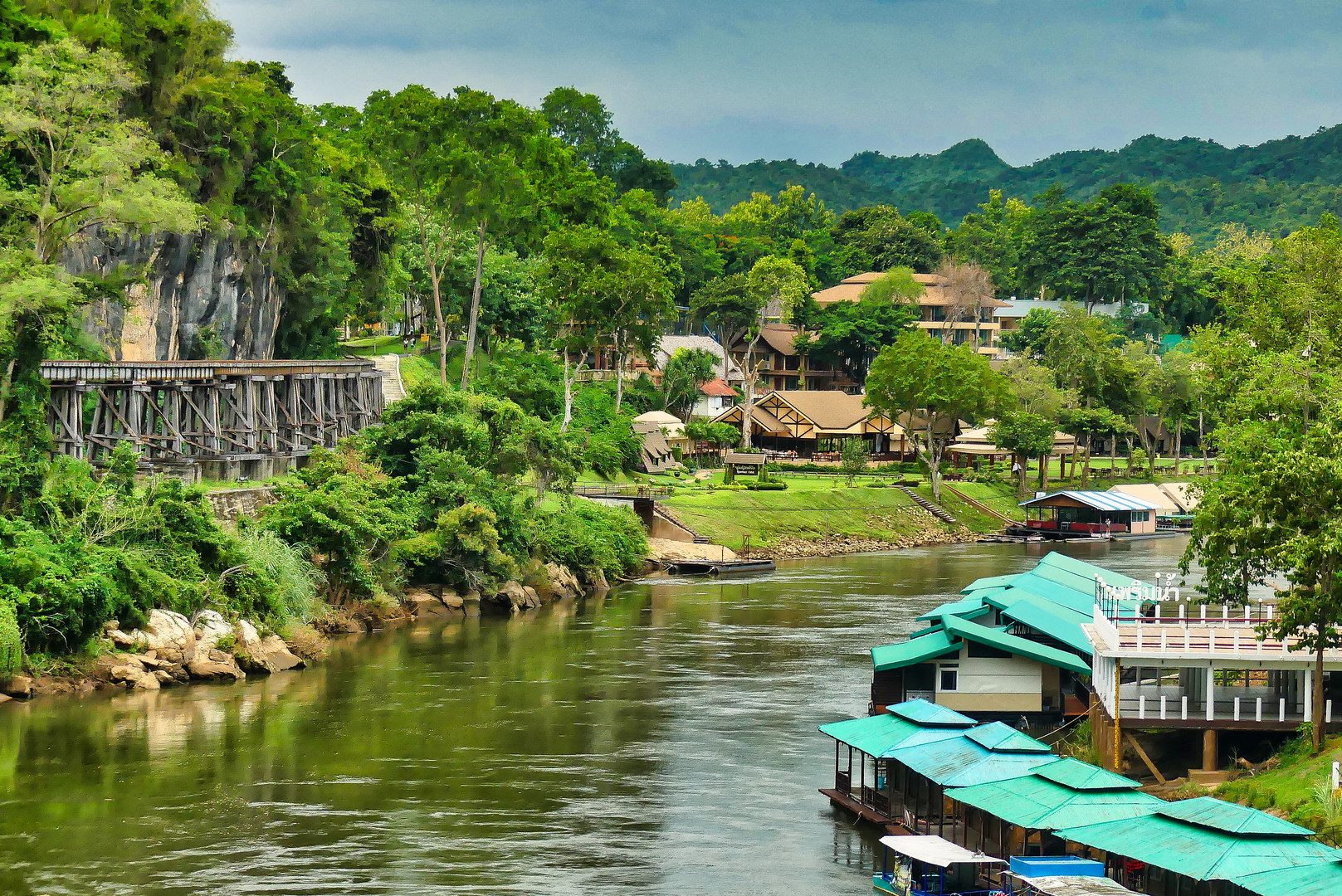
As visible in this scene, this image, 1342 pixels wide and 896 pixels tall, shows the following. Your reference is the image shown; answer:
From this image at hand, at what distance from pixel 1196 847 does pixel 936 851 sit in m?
5.26

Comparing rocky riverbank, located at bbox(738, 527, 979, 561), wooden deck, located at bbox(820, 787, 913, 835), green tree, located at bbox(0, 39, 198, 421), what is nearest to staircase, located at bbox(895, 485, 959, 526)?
rocky riverbank, located at bbox(738, 527, 979, 561)

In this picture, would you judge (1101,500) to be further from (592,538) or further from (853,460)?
(592,538)

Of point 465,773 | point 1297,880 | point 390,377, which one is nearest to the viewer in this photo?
point 1297,880

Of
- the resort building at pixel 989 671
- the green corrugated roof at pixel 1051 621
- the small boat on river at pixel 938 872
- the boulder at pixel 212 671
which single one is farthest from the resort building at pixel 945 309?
the small boat on river at pixel 938 872

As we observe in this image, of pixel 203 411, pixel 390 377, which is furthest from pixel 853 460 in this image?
pixel 203 411

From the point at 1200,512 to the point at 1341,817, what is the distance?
1292cm

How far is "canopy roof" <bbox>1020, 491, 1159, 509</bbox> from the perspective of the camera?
98.8 m

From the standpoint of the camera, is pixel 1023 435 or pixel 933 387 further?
pixel 1023 435

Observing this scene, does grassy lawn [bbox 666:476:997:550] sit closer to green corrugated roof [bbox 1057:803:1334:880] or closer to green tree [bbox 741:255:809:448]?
green tree [bbox 741:255:809:448]

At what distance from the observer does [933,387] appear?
104 meters

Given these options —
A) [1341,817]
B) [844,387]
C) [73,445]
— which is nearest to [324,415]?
[73,445]

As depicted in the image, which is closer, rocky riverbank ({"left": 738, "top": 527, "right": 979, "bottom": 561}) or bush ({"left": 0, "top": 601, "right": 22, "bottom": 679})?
bush ({"left": 0, "top": 601, "right": 22, "bottom": 679})

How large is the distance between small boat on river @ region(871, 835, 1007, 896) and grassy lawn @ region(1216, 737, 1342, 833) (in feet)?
17.3

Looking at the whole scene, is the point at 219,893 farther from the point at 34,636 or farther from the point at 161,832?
the point at 34,636
